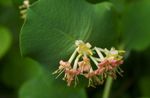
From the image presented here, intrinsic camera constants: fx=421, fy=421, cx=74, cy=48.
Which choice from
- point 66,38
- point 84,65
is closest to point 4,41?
point 66,38

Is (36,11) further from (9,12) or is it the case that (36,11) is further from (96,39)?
(9,12)

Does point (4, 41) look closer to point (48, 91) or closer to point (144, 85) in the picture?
point (48, 91)

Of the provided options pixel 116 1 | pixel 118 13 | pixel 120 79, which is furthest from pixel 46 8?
pixel 120 79

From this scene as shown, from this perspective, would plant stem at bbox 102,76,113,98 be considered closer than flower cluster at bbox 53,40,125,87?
No

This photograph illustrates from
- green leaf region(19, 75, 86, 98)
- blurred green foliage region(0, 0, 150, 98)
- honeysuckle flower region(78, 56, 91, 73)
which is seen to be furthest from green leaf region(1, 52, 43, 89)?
honeysuckle flower region(78, 56, 91, 73)

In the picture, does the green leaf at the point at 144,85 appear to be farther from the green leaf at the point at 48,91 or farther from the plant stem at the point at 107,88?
the green leaf at the point at 48,91

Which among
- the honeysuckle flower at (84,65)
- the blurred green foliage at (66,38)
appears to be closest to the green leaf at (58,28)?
the blurred green foliage at (66,38)

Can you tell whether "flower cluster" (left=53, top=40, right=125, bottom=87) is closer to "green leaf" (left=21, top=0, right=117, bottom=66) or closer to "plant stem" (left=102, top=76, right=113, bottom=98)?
"green leaf" (left=21, top=0, right=117, bottom=66)
